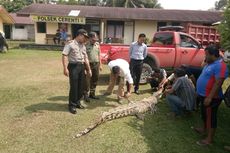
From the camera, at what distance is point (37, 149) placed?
4879 mm

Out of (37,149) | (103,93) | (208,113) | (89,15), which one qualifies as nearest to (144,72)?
(103,93)

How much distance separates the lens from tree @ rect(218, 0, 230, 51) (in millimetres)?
5941

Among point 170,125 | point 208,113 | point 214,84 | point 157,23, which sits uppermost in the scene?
point 157,23

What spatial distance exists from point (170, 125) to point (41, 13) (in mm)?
21234

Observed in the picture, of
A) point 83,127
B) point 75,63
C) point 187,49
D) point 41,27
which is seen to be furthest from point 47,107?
point 41,27

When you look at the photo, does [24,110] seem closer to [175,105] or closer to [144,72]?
[175,105]

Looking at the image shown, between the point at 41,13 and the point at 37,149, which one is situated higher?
the point at 41,13

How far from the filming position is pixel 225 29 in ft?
19.7

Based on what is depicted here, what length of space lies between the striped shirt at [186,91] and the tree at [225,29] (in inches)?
45.2

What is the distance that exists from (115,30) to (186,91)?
68.8ft

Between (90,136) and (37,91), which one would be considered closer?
(90,136)

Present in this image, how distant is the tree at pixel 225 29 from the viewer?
234 inches

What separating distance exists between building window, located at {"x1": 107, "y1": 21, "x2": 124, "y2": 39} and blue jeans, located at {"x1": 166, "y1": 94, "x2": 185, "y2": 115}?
2051 centimetres

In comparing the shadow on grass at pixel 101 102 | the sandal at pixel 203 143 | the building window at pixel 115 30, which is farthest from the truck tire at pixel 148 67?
the building window at pixel 115 30
